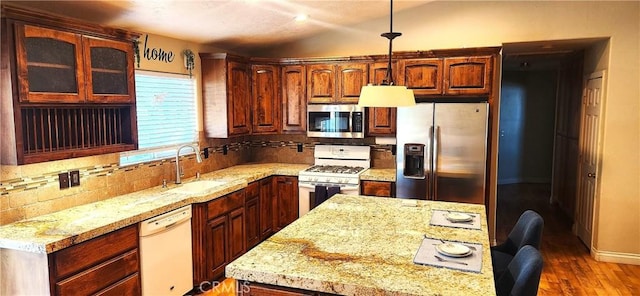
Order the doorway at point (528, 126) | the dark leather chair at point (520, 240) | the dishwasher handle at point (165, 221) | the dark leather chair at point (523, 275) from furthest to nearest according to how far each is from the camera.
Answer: the doorway at point (528, 126) → the dishwasher handle at point (165, 221) → the dark leather chair at point (520, 240) → the dark leather chair at point (523, 275)

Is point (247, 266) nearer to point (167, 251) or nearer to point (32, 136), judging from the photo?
point (167, 251)

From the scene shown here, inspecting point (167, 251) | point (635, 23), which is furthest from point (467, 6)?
point (167, 251)

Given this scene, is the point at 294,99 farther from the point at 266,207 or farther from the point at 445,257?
the point at 445,257

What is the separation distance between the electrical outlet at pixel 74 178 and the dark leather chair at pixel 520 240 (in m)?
2.91

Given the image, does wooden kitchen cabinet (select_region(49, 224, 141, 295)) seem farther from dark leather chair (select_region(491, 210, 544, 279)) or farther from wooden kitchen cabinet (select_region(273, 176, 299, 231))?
dark leather chair (select_region(491, 210, 544, 279))

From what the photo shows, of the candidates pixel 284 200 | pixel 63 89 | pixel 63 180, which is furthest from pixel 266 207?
pixel 63 89

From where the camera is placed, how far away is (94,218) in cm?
269

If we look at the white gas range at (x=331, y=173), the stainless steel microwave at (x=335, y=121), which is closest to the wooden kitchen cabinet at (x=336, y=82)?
the stainless steel microwave at (x=335, y=121)

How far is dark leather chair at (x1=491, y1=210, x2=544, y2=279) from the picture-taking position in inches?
97.3

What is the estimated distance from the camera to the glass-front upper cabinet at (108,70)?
2.76 meters

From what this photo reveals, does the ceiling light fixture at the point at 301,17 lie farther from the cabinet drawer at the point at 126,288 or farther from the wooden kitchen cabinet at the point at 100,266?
the cabinet drawer at the point at 126,288

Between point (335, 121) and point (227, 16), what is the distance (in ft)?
5.47

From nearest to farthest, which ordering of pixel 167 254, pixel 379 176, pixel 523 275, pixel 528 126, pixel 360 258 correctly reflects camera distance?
pixel 523 275
pixel 360 258
pixel 167 254
pixel 379 176
pixel 528 126

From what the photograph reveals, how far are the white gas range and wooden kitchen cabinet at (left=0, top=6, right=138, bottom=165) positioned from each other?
6.42ft
